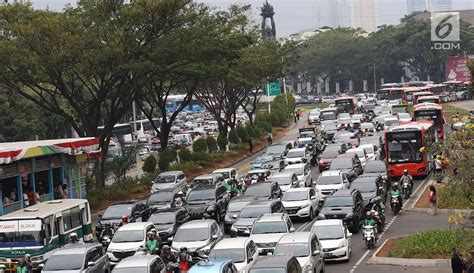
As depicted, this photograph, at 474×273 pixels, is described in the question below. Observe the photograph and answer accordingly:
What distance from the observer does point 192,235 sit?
2798 centimetres

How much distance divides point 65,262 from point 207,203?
13478mm

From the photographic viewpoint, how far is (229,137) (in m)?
72.8

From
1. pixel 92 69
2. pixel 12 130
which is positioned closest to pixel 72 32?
pixel 92 69

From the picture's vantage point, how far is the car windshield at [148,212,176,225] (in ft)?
105

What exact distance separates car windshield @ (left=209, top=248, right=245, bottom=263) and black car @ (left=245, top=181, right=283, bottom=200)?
41.9 feet

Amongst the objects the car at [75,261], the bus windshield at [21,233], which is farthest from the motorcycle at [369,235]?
the bus windshield at [21,233]

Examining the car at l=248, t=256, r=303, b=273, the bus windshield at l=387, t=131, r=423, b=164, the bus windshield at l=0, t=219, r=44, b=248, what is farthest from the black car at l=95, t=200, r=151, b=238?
the bus windshield at l=387, t=131, r=423, b=164

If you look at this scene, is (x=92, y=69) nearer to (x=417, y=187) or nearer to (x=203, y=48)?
(x=203, y=48)

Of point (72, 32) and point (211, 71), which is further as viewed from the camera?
point (211, 71)

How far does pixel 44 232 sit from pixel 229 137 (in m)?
45.0

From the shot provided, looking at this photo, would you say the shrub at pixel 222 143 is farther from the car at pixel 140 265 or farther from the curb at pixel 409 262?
the car at pixel 140 265

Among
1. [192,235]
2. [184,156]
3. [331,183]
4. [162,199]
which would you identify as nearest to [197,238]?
[192,235]

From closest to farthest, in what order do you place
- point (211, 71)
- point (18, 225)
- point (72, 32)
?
1. point (18, 225)
2. point (72, 32)
3. point (211, 71)

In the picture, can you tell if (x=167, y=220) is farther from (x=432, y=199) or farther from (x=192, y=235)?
(x=432, y=199)
